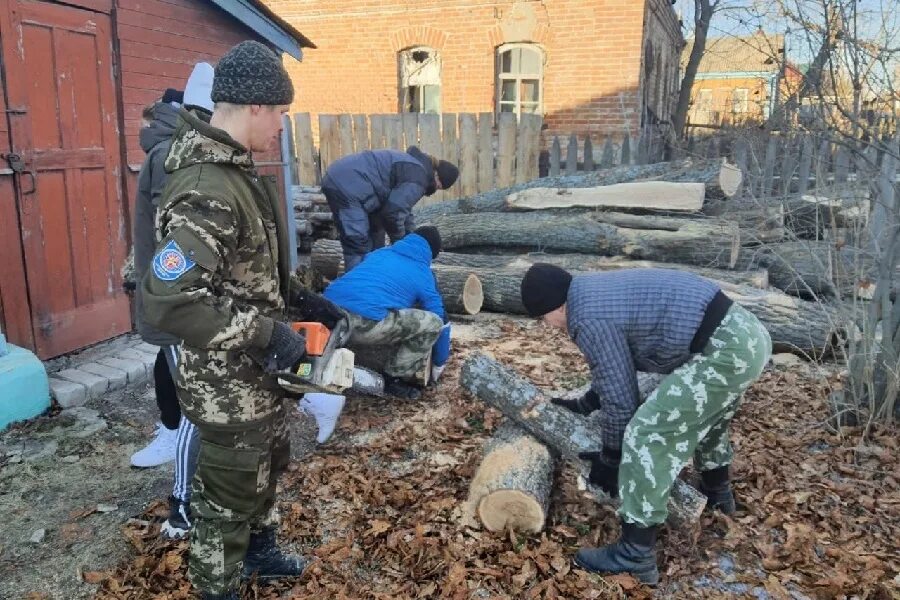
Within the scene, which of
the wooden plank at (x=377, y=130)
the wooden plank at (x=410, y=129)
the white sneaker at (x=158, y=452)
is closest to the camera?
the white sneaker at (x=158, y=452)

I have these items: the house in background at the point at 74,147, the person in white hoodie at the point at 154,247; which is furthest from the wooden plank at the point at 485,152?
the person in white hoodie at the point at 154,247

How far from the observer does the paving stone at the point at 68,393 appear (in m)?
4.86

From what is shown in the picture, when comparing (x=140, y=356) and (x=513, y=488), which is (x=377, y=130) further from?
(x=513, y=488)

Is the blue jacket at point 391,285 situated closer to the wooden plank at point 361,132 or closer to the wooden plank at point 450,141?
the wooden plank at point 450,141

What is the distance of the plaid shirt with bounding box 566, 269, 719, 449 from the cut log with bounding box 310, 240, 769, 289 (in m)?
3.93

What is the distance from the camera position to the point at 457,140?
35.0 feet

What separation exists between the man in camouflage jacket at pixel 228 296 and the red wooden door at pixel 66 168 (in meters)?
3.48

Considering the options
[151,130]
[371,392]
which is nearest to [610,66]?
[371,392]

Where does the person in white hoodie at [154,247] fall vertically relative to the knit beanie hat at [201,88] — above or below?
below

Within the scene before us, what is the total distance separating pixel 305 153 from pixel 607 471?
9293 mm

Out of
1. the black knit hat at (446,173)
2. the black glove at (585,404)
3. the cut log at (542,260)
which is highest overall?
the black knit hat at (446,173)

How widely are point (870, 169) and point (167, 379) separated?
441 centimetres

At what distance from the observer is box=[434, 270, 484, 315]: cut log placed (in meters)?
7.01

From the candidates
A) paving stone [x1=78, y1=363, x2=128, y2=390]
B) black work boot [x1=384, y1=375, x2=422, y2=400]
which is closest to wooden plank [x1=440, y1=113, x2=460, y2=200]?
black work boot [x1=384, y1=375, x2=422, y2=400]
